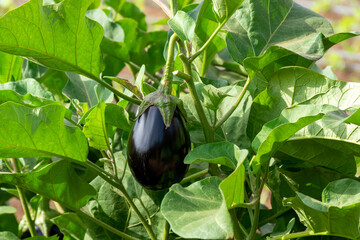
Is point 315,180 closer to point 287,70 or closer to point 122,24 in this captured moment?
point 287,70

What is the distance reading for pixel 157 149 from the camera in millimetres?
526

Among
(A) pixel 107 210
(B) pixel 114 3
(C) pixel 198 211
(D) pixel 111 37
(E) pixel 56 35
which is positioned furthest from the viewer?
(B) pixel 114 3

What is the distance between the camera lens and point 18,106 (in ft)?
1.68

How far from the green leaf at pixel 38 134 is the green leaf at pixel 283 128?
18cm

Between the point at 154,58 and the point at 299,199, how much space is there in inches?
18.9

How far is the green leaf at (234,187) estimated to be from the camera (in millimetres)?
448

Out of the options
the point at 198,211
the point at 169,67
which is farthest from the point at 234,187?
the point at 169,67

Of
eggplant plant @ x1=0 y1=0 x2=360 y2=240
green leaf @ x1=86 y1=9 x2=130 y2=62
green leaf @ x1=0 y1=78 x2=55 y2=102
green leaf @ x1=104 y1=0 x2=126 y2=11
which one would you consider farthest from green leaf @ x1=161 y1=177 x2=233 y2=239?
green leaf @ x1=104 y1=0 x2=126 y2=11

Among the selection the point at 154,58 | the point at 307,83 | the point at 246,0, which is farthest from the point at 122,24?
the point at 307,83

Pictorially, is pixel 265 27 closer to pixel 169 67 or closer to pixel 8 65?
pixel 169 67

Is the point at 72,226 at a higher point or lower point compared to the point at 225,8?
lower

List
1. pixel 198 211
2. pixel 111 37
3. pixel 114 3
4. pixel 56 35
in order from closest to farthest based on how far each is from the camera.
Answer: pixel 198 211 < pixel 56 35 < pixel 111 37 < pixel 114 3

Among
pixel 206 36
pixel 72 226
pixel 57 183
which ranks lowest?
pixel 72 226

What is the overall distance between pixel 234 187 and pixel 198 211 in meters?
0.04
